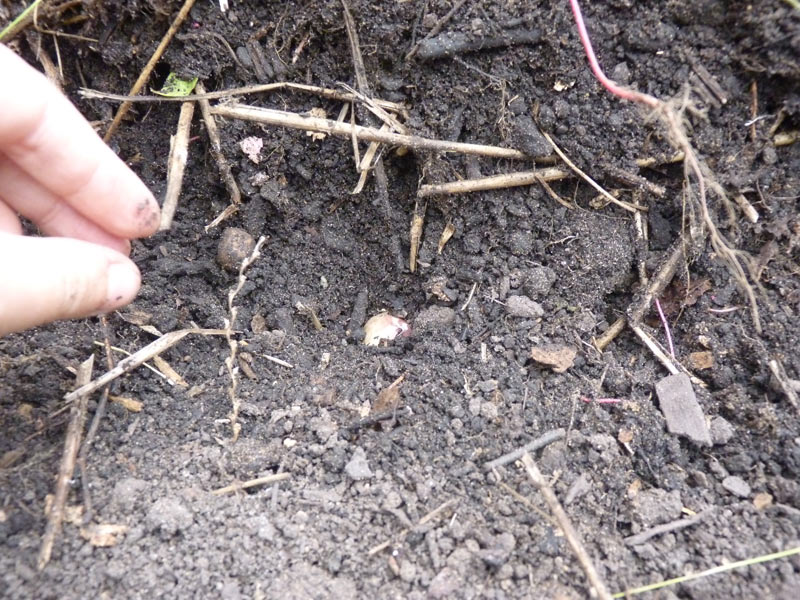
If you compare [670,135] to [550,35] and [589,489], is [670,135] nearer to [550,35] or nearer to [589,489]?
[550,35]

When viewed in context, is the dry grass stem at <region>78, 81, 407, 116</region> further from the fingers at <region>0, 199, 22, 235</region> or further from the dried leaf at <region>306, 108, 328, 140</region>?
the fingers at <region>0, 199, 22, 235</region>

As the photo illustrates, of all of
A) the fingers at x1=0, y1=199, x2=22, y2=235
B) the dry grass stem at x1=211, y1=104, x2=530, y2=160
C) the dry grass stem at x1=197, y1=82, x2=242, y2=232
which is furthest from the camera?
the dry grass stem at x1=197, y1=82, x2=242, y2=232

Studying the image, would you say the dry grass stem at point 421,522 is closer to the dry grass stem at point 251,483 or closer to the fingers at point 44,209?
the dry grass stem at point 251,483

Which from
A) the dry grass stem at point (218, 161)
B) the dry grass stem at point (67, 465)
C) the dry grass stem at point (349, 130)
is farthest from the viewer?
the dry grass stem at point (218, 161)

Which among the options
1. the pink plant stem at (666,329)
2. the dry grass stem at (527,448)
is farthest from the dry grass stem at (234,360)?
the pink plant stem at (666,329)

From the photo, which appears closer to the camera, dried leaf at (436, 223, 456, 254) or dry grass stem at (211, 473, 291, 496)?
dry grass stem at (211, 473, 291, 496)

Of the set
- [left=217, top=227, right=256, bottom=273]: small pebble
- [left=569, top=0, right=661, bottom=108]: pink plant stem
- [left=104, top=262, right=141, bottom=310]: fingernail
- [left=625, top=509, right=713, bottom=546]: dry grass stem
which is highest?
[left=569, top=0, right=661, bottom=108]: pink plant stem

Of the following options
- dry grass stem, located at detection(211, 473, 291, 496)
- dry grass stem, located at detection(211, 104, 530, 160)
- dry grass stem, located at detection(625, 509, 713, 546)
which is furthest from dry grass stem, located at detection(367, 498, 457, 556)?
dry grass stem, located at detection(211, 104, 530, 160)
